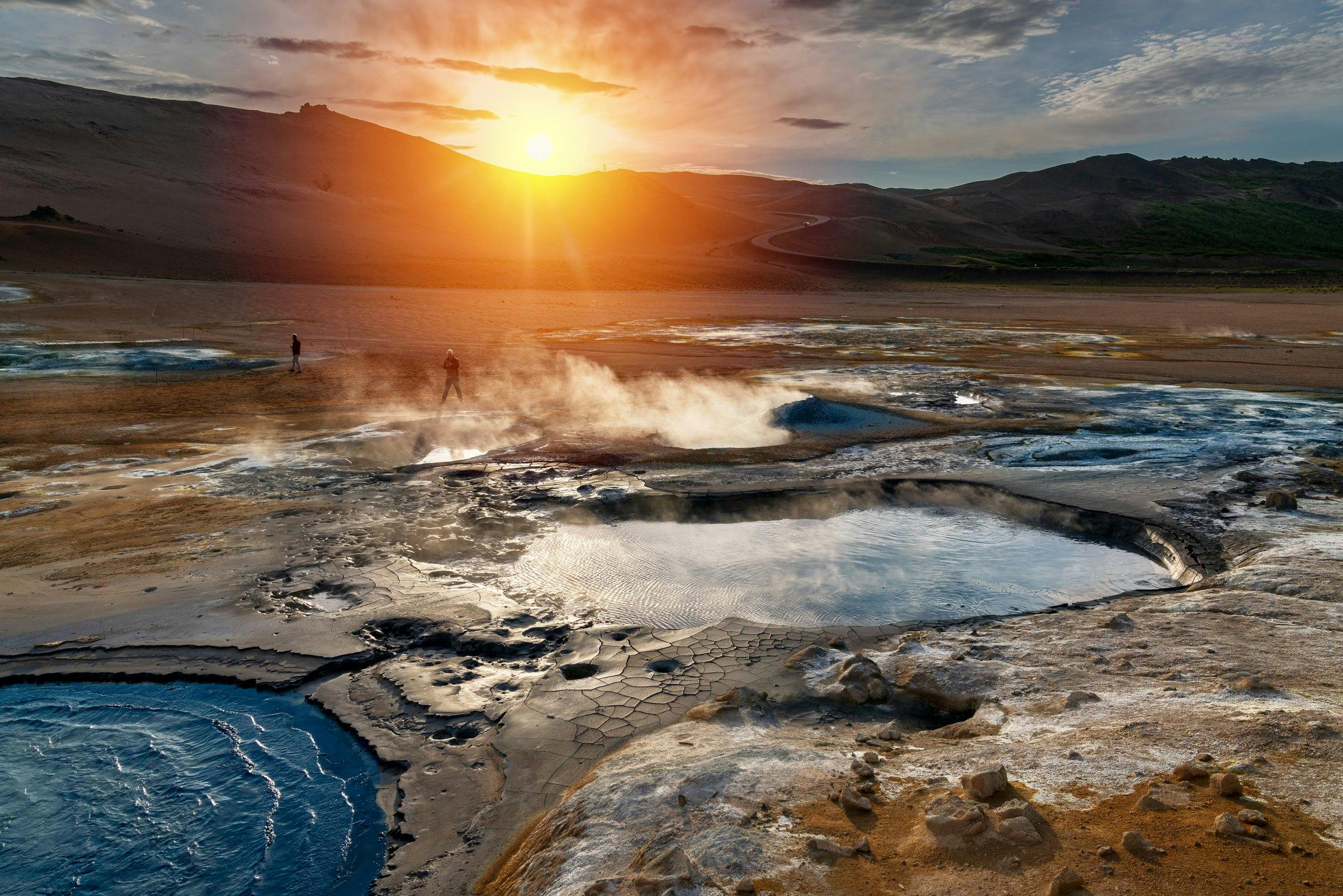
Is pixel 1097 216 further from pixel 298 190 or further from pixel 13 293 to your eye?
pixel 13 293

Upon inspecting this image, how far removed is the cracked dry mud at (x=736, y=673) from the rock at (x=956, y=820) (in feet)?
0.05

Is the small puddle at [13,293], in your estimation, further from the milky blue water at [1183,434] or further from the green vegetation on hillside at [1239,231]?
the green vegetation on hillside at [1239,231]

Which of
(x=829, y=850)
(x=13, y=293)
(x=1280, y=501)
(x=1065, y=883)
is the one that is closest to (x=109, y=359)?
(x=13, y=293)

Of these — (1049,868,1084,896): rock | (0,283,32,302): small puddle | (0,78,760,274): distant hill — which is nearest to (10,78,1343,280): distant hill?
(0,78,760,274): distant hill

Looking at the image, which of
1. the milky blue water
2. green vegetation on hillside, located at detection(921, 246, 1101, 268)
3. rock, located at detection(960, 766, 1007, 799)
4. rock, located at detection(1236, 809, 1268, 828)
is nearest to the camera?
rock, located at detection(1236, 809, 1268, 828)

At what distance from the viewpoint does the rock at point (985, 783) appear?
4129mm

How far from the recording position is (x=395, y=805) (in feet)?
16.2

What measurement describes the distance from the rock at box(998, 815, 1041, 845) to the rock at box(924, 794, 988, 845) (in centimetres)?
9

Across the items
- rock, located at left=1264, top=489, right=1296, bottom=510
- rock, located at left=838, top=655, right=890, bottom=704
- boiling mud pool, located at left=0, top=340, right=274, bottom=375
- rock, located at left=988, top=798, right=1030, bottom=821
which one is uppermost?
boiling mud pool, located at left=0, top=340, right=274, bottom=375

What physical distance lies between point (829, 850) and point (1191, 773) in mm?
1996

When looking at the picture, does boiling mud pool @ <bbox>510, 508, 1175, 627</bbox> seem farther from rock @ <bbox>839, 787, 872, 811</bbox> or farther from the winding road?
the winding road

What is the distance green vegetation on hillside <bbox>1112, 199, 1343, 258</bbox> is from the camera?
89.8 m

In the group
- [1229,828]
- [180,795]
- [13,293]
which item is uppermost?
[13,293]

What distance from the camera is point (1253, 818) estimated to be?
12.3 feet
